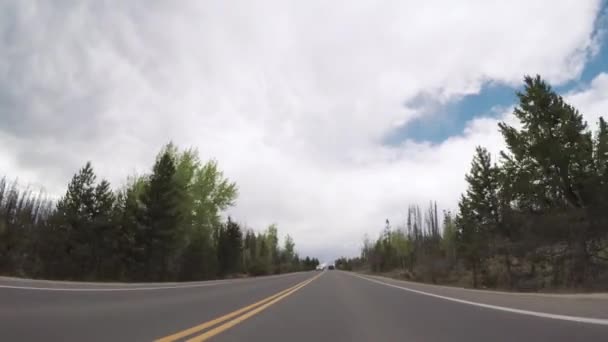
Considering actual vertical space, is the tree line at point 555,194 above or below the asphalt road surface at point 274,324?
above

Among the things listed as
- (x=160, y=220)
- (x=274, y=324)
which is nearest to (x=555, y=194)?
(x=274, y=324)

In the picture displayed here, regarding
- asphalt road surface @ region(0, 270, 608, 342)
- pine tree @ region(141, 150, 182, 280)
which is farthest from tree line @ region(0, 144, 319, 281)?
asphalt road surface @ region(0, 270, 608, 342)

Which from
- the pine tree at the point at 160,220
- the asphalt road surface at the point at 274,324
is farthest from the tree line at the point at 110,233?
the asphalt road surface at the point at 274,324

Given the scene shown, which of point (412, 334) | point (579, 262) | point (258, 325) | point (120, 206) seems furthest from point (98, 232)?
point (579, 262)

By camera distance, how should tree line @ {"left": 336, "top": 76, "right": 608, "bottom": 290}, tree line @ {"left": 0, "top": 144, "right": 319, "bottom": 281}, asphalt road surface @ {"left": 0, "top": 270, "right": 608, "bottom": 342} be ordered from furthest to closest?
1. tree line @ {"left": 0, "top": 144, "right": 319, "bottom": 281}
2. tree line @ {"left": 336, "top": 76, "right": 608, "bottom": 290}
3. asphalt road surface @ {"left": 0, "top": 270, "right": 608, "bottom": 342}

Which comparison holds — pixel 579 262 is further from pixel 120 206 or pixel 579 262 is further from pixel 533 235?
pixel 120 206

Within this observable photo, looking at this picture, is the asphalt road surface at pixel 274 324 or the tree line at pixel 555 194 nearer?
the asphalt road surface at pixel 274 324

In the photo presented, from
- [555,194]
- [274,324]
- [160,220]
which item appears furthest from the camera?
[160,220]

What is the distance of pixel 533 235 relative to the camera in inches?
893

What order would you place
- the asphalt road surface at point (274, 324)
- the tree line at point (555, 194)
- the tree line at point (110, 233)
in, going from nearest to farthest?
the asphalt road surface at point (274, 324) < the tree line at point (555, 194) < the tree line at point (110, 233)

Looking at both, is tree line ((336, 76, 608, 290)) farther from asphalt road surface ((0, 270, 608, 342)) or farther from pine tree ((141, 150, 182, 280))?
pine tree ((141, 150, 182, 280))

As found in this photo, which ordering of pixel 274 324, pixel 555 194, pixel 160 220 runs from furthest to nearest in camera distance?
pixel 160 220
pixel 555 194
pixel 274 324

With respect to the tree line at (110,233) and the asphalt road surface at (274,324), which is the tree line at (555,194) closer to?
the asphalt road surface at (274,324)

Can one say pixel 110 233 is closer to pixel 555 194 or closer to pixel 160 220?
pixel 160 220
